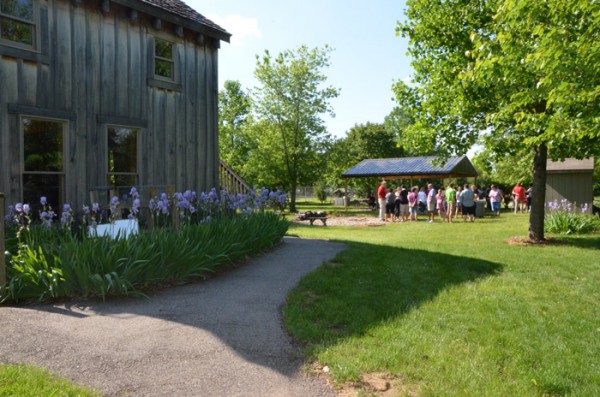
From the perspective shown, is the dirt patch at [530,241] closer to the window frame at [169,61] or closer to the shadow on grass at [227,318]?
the shadow on grass at [227,318]

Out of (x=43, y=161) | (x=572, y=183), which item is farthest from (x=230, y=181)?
(x=572, y=183)

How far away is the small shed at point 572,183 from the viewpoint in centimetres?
2056

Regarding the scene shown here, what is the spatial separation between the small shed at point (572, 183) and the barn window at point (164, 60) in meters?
17.0

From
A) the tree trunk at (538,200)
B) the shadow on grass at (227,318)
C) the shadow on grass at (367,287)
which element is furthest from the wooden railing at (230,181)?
the tree trunk at (538,200)

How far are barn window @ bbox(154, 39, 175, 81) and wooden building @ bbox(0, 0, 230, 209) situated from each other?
0.08ft

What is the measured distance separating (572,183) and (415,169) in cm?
1174

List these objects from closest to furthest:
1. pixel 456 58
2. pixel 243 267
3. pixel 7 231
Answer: pixel 7 231 < pixel 243 267 < pixel 456 58

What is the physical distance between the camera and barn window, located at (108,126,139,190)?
10023 millimetres

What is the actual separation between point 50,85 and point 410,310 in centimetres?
768

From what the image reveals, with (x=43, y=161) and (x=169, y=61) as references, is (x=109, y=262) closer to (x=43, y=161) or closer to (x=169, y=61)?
(x=43, y=161)

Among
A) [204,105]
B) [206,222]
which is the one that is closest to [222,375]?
[206,222]

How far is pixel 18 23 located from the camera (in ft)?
27.9

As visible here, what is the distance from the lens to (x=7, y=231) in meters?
7.43

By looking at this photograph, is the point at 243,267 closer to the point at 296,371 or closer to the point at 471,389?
the point at 296,371
